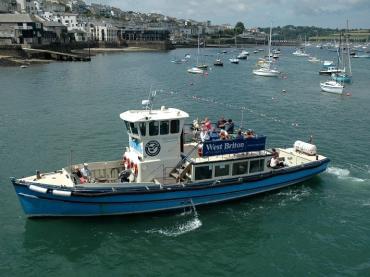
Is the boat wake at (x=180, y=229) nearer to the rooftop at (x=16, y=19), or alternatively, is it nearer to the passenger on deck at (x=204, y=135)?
the passenger on deck at (x=204, y=135)

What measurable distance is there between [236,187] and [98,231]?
758 centimetres

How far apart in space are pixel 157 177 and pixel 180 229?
3.13 m

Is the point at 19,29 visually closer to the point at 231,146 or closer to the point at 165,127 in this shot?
the point at 165,127

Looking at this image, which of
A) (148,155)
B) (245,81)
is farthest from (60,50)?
(148,155)

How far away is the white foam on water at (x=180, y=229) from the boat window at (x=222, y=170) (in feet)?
9.49

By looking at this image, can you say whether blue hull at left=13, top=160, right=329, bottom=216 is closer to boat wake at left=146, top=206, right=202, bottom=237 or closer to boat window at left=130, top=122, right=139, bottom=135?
boat wake at left=146, top=206, right=202, bottom=237

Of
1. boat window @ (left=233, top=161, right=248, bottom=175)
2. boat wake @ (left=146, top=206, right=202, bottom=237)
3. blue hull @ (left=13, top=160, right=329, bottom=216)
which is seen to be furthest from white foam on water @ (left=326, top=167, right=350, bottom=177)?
boat wake @ (left=146, top=206, right=202, bottom=237)

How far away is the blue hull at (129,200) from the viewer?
19622 mm

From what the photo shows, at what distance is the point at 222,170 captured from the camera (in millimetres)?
22266

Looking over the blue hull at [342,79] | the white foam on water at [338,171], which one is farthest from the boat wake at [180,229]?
the blue hull at [342,79]

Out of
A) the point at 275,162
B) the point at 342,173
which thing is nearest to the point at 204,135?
the point at 275,162

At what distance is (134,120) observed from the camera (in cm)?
2045

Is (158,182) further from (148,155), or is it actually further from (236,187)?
(236,187)

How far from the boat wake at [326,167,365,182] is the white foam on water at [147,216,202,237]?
11467 millimetres
